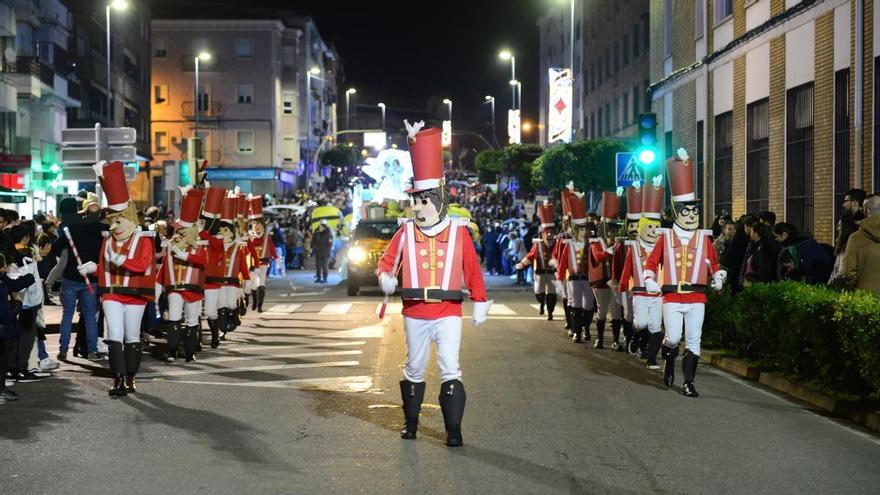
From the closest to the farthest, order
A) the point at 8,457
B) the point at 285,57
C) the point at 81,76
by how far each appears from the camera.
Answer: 1. the point at 8,457
2. the point at 81,76
3. the point at 285,57

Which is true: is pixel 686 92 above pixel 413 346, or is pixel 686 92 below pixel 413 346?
above

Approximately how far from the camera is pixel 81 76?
53.6 metres

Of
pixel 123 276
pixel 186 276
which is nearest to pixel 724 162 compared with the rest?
pixel 186 276

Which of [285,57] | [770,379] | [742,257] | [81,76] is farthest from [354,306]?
[285,57]

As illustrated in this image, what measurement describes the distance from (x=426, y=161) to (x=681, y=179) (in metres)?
4.21

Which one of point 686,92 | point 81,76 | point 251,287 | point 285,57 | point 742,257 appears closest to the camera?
point 742,257

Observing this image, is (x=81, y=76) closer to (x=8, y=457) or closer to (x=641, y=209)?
(x=641, y=209)

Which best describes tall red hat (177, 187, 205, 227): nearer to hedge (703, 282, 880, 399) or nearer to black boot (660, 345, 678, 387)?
black boot (660, 345, 678, 387)

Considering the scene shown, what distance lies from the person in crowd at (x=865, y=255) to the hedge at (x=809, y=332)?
→ 1.03ft

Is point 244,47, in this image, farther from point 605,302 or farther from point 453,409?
point 453,409

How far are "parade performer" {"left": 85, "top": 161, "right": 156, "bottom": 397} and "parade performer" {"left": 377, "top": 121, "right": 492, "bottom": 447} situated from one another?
3.53 m

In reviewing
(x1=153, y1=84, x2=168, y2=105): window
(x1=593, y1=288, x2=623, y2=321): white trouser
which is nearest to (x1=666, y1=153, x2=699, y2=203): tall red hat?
(x1=593, y1=288, x2=623, y2=321): white trouser

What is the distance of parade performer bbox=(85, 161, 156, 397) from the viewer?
12148mm

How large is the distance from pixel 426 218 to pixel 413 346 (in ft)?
3.27
